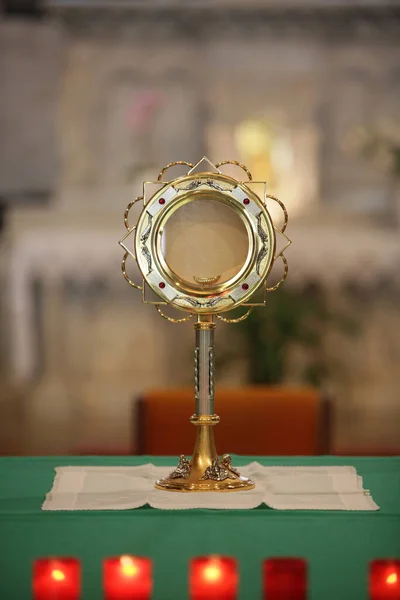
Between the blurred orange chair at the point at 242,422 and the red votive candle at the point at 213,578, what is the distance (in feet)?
3.47

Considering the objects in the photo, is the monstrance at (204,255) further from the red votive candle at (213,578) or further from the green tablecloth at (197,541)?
the red votive candle at (213,578)

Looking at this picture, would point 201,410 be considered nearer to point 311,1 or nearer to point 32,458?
point 32,458

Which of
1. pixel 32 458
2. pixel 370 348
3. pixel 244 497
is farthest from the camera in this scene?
pixel 370 348

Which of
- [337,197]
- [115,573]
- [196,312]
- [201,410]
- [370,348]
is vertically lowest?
[115,573]

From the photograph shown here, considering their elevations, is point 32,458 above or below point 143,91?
below

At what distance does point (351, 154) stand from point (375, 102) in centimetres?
31

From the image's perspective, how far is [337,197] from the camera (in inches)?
211

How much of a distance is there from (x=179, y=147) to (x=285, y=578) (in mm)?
4414

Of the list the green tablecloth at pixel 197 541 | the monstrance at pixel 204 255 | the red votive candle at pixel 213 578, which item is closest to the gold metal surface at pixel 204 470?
the monstrance at pixel 204 255

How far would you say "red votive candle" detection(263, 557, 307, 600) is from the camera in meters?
1.12

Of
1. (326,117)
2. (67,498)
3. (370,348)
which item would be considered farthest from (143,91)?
(67,498)

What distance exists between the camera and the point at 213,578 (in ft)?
3.76

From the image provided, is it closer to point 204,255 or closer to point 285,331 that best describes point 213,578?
point 204,255

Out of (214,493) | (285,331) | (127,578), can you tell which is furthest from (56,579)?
(285,331)
